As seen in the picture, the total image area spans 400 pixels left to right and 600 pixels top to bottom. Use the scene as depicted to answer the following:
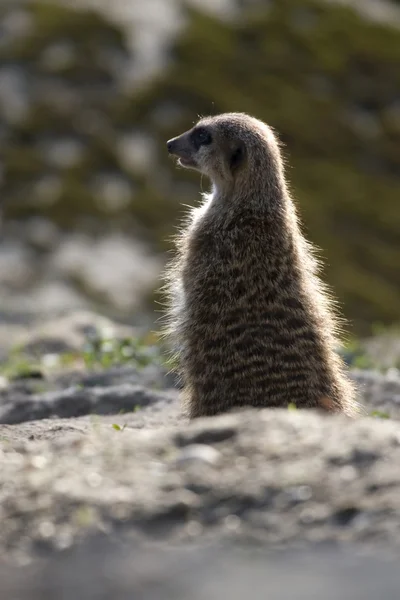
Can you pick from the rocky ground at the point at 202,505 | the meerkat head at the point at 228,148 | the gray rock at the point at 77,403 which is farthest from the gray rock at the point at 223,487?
the gray rock at the point at 77,403

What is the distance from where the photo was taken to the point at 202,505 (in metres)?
3.54

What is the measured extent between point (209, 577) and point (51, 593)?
1.39 ft

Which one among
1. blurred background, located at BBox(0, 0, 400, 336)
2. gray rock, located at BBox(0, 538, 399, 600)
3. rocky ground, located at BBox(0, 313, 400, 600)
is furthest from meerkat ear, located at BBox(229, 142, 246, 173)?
blurred background, located at BBox(0, 0, 400, 336)

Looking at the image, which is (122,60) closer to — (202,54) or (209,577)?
(202,54)

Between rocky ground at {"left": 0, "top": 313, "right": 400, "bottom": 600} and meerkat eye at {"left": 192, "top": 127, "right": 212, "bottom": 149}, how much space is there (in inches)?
96.3

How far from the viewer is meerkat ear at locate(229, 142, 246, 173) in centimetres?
600

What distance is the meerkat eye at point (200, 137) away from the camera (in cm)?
637

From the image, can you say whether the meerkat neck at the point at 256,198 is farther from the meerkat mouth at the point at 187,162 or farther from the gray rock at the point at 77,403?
the gray rock at the point at 77,403

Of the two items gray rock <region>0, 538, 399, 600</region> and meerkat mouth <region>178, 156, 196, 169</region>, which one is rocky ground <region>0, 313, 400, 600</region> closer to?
gray rock <region>0, 538, 399, 600</region>

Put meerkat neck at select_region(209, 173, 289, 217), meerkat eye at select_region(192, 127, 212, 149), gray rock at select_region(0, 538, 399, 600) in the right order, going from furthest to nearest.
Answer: meerkat eye at select_region(192, 127, 212, 149) → meerkat neck at select_region(209, 173, 289, 217) → gray rock at select_region(0, 538, 399, 600)

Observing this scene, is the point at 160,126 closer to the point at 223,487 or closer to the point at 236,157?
the point at 236,157

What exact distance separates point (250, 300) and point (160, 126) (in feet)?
91.0

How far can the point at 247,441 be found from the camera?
392 centimetres

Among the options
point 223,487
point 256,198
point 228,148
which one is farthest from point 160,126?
point 223,487
